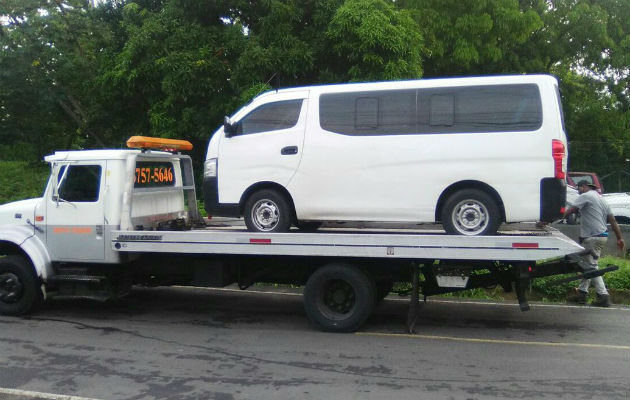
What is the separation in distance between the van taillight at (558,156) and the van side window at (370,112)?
159 centimetres

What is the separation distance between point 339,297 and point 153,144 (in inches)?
132

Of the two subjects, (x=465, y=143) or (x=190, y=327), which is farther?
(x=190, y=327)

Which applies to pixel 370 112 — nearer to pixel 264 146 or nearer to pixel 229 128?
pixel 264 146

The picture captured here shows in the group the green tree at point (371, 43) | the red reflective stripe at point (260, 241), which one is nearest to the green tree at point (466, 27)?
the green tree at point (371, 43)

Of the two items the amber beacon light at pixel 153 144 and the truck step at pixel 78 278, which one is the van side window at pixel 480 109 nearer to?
the amber beacon light at pixel 153 144

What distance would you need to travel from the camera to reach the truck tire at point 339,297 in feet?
23.8

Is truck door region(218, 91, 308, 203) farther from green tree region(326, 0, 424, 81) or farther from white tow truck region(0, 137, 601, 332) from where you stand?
green tree region(326, 0, 424, 81)

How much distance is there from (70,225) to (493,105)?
5.62 meters

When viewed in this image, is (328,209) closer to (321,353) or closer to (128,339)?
(321,353)

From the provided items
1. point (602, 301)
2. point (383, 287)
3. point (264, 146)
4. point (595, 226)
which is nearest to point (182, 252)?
point (264, 146)

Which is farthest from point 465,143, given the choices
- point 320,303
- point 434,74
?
point 434,74

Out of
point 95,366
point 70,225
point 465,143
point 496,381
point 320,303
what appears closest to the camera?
point 496,381

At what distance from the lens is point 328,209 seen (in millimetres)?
7547

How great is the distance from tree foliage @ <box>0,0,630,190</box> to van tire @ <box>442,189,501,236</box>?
5.14 m
